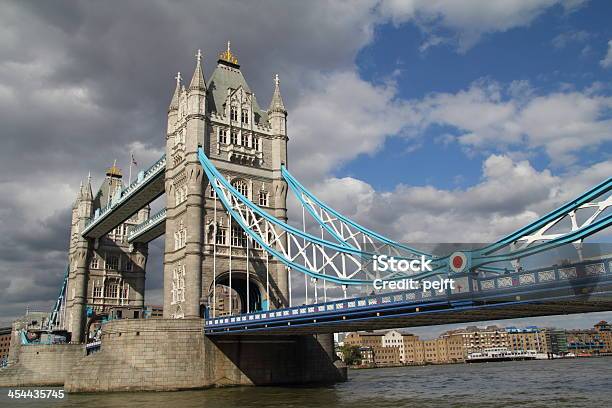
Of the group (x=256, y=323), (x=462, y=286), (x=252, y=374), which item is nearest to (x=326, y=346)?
(x=252, y=374)

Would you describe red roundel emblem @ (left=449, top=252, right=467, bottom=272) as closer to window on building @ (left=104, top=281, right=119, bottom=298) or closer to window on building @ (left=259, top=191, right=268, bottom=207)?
window on building @ (left=259, top=191, right=268, bottom=207)

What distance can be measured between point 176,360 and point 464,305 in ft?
72.2

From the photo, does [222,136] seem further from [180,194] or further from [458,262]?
[458,262]

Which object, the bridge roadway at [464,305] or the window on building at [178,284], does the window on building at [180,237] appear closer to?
the window on building at [178,284]

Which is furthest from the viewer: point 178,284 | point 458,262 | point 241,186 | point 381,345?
point 381,345

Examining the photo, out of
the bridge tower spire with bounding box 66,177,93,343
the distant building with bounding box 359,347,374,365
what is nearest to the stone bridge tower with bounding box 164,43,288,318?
the bridge tower spire with bounding box 66,177,93,343

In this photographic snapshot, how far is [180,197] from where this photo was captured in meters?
51.0

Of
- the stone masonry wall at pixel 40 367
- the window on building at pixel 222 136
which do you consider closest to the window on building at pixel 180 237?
the window on building at pixel 222 136

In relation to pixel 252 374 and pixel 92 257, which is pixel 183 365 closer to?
pixel 252 374

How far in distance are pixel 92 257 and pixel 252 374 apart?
139ft

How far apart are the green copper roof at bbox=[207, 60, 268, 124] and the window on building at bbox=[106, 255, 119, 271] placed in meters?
35.3

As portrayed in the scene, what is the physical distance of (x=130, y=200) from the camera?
63781 mm

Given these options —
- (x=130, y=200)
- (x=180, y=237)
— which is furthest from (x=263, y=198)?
(x=130, y=200)

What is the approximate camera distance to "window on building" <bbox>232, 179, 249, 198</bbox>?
50263mm
